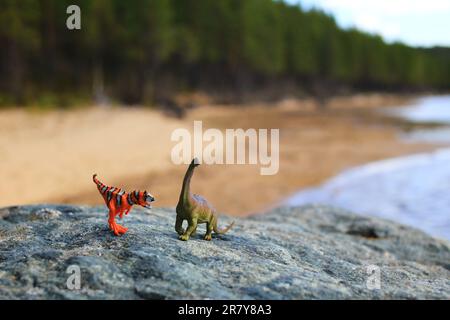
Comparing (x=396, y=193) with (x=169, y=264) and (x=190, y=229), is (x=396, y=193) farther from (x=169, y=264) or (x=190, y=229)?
(x=169, y=264)

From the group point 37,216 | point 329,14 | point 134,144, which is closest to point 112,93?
point 134,144

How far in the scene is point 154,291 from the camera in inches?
125

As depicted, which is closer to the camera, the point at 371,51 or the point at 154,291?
the point at 154,291

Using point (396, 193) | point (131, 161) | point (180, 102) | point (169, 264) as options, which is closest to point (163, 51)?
point (180, 102)

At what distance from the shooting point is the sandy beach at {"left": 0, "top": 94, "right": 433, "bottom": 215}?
13.9 metres

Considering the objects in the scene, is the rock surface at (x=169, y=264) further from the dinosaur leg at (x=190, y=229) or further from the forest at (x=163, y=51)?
the forest at (x=163, y=51)

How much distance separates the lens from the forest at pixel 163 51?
105 ft

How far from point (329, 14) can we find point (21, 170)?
275 feet

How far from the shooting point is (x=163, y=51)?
132 ft

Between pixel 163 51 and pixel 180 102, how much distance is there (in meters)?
6.32

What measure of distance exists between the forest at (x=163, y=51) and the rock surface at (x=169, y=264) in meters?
25.5

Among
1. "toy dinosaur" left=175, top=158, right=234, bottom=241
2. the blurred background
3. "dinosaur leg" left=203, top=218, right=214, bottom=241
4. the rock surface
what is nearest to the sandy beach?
the blurred background

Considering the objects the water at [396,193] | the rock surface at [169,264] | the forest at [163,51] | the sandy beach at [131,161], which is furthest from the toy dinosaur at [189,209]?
the forest at [163,51]
